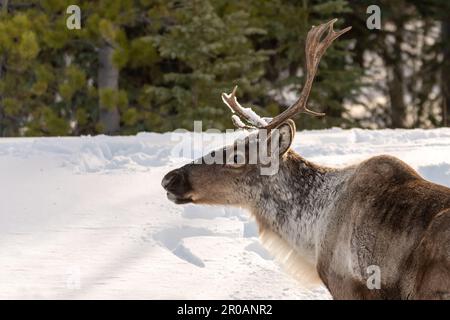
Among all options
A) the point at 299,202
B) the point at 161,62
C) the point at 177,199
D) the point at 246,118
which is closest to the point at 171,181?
the point at 177,199

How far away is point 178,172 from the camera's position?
19.9 ft

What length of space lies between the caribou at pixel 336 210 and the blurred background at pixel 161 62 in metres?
10.5

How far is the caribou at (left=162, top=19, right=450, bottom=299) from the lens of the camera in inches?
193

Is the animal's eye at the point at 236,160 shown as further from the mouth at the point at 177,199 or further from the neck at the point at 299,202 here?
the mouth at the point at 177,199

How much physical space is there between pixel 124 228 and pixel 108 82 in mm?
10352

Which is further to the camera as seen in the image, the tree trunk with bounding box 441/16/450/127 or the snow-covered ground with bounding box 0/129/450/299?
the tree trunk with bounding box 441/16/450/127

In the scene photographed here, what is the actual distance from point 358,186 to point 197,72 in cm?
1184

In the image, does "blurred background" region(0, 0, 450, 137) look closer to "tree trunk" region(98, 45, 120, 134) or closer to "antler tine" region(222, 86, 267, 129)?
"tree trunk" region(98, 45, 120, 134)

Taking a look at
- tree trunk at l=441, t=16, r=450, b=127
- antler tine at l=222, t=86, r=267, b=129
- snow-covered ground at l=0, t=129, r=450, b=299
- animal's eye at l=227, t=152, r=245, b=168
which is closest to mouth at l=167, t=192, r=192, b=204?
animal's eye at l=227, t=152, r=245, b=168

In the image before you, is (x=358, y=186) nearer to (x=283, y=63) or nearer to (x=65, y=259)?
(x=65, y=259)

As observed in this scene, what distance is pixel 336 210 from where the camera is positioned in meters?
5.55

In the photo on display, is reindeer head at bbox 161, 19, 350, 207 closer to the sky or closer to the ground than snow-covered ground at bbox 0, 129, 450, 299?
closer to the sky

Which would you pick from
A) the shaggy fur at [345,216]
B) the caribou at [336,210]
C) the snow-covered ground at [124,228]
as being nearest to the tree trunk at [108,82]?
the snow-covered ground at [124,228]

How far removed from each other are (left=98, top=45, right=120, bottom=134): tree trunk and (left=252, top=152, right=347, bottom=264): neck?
11.5 m
